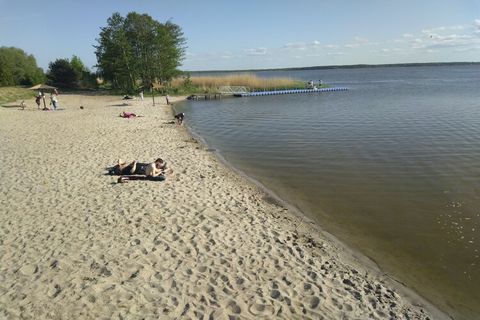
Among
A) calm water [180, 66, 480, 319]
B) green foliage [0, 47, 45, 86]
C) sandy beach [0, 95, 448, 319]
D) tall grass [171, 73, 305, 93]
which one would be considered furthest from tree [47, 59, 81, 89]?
sandy beach [0, 95, 448, 319]

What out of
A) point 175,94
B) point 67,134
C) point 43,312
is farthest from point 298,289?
point 175,94

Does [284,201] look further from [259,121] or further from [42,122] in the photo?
[42,122]

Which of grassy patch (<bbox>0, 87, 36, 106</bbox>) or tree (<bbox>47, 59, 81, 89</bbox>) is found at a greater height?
tree (<bbox>47, 59, 81, 89</bbox>)

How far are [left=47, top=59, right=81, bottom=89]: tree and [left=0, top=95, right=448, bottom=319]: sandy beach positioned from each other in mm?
49430

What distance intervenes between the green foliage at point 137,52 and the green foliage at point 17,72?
10739 mm

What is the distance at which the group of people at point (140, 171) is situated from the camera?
1240 centimetres

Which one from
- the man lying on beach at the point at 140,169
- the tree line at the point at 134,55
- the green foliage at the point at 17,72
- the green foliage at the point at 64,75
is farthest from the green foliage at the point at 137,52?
the man lying on beach at the point at 140,169

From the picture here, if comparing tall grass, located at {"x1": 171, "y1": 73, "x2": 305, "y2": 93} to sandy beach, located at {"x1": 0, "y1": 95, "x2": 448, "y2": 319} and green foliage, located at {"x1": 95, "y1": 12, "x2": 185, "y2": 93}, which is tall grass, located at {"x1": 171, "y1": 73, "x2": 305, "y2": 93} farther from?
sandy beach, located at {"x1": 0, "y1": 95, "x2": 448, "y2": 319}

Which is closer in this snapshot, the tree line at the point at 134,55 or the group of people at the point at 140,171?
the group of people at the point at 140,171

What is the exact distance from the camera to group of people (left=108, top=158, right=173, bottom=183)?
40.7 feet

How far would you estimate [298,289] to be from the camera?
660cm

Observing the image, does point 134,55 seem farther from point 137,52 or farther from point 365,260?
point 365,260

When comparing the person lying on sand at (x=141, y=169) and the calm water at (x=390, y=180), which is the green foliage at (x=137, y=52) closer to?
the calm water at (x=390, y=180)

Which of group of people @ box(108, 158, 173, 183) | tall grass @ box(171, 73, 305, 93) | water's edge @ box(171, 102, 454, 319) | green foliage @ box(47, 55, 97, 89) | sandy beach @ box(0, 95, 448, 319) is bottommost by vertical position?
water's edge @ box(171, 102, 454, 319)
